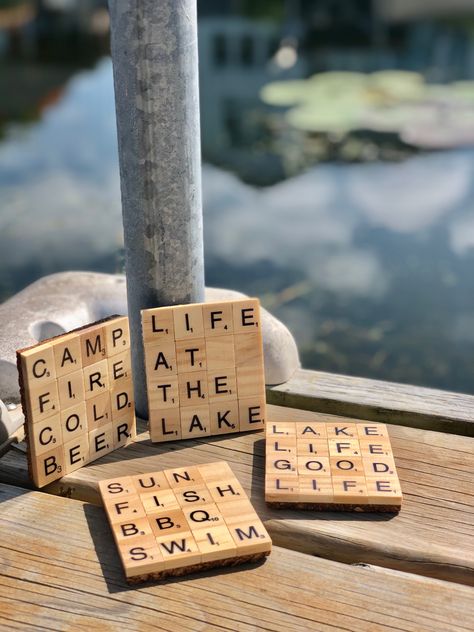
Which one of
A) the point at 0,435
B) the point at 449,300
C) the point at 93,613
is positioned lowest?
the point at 449,300

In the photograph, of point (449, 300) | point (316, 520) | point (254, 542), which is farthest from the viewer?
point (449, 300)

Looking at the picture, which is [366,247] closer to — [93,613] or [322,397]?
[322,397]

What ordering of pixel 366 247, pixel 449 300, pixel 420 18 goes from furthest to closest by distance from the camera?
pixel 420 18 < pixel 366 247 < pixel 449 300

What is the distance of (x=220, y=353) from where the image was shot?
2.10m

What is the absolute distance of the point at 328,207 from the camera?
22.2 feet

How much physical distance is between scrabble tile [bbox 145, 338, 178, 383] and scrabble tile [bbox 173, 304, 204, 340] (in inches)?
1.3

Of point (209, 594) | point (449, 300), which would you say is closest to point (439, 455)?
point (209, 594)

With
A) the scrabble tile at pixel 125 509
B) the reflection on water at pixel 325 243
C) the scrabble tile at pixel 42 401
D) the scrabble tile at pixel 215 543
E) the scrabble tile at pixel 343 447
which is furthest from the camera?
the reflection on water at pixel 325 243

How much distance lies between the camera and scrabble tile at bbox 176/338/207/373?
6.78 ft

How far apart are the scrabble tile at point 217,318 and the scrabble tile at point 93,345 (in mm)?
255

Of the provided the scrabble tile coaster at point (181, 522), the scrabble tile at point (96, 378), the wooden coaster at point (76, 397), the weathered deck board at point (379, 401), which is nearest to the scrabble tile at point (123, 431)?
the wooden coaster at point (76, 397)

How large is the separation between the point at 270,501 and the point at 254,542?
17 cm

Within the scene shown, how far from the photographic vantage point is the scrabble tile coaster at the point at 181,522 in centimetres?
164

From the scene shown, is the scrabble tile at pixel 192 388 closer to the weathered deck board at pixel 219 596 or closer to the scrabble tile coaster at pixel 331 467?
the scrabble tile coaster at pixel 331 467
